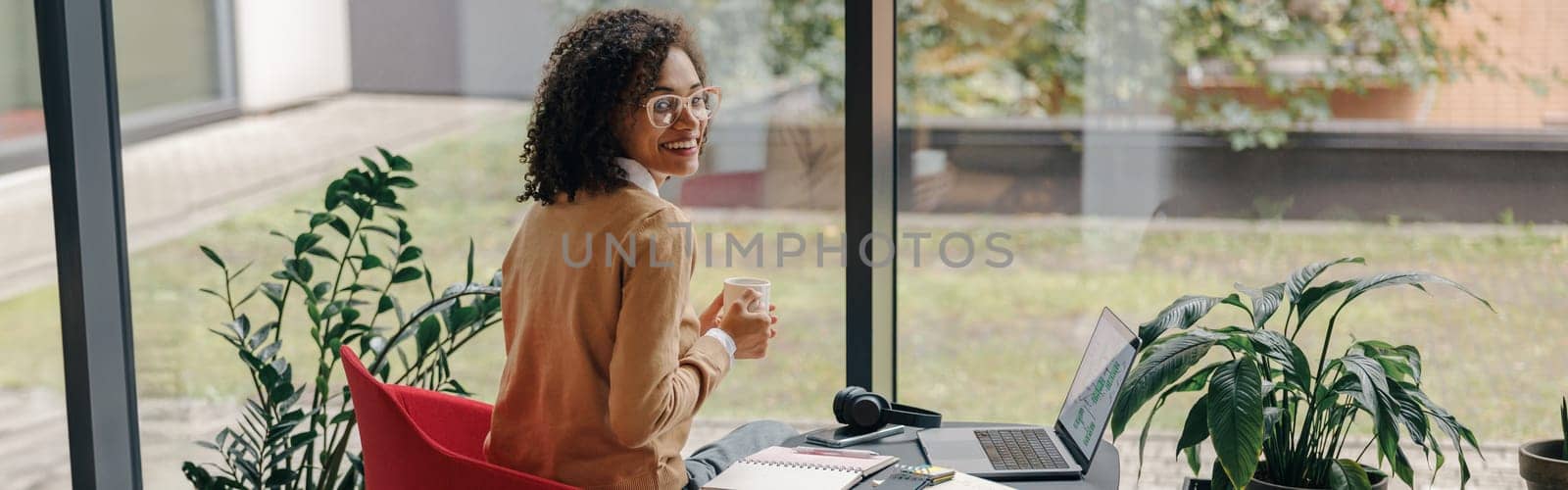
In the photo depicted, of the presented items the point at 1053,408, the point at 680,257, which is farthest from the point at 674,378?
the point at 1053,408

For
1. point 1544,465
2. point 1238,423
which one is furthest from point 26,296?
point 1544,465

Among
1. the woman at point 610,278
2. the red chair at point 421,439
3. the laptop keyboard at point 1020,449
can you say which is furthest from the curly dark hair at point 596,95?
the laptop keyboard at point 1020,449

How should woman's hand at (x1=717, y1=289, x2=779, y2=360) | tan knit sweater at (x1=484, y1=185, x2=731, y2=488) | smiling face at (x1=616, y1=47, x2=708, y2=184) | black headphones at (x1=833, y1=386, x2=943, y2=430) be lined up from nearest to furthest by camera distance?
tan knit sweater at (x1=484, y1=185, x2=731, y2=488), smiling face at (x1=616, y1=47, x2=708, y2=184), woman's hand at (x1=717, y1=289, x2=779, y2=360), black headphones at (x1=833, y1=386, x2=943, y2=430)

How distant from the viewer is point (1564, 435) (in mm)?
2533

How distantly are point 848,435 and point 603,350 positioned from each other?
67cm

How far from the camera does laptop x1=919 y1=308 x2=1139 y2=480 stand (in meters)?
2.13

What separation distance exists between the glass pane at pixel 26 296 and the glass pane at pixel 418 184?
0.19 meters

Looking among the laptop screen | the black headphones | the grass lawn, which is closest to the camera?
the laptop screen

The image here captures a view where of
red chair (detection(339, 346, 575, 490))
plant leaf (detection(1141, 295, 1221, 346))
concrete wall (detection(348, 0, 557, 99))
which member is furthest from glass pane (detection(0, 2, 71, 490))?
plant leaf (detection(1141, 295, 1221, 346))

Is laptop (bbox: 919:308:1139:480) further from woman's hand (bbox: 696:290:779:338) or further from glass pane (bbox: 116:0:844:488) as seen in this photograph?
glass pane (bbox: 116:0:844:488)

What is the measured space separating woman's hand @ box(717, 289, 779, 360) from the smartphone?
37 centimetres

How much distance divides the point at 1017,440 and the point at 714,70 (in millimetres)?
1134

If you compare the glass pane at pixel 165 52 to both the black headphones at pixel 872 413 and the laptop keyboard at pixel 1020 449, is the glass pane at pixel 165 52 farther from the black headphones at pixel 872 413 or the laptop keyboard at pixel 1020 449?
the laptop keyboard at pixel 1020 449

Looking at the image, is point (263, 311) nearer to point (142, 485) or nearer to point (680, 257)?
point (142, 485)
